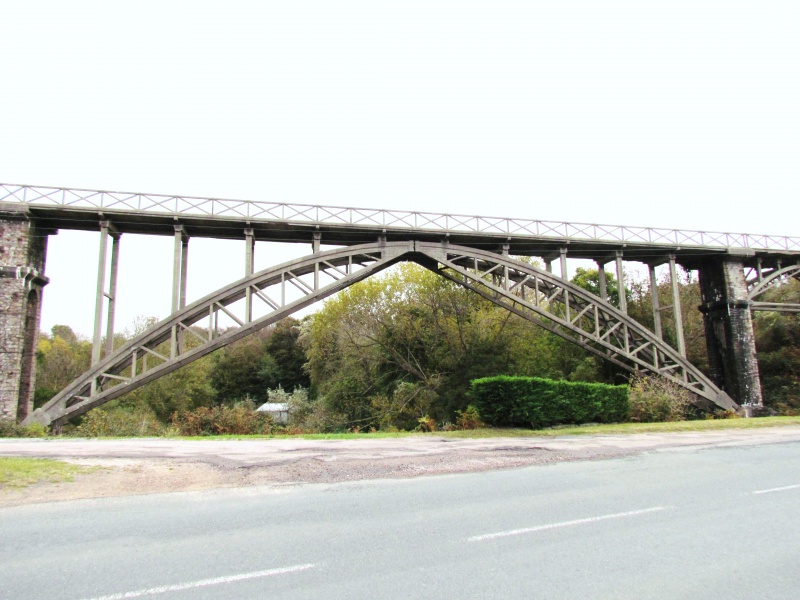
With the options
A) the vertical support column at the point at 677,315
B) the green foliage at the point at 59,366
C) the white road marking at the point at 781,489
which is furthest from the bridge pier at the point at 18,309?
the vertical support column at the point at 677,315

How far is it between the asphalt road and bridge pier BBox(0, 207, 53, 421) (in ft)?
46.0

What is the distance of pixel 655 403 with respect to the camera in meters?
22.8

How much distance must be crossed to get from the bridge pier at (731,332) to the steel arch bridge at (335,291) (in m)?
1.52

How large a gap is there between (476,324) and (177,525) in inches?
939

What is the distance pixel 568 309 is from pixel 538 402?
6.55 m

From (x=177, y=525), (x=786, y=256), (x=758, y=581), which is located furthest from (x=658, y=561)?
(x=786, y=256)

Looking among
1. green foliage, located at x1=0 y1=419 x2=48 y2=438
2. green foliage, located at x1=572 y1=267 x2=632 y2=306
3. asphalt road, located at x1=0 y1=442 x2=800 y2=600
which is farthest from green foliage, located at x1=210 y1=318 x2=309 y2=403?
asphalt road, located at x1=0 y1=442 x2=800 y2=600

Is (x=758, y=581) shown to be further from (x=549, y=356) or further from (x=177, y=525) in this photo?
(x=549, y=356)

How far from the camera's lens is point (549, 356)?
30.9 m

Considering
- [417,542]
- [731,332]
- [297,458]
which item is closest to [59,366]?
[297,458]

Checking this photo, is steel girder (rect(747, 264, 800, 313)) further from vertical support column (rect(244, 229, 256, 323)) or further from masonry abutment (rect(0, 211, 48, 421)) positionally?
masonry abutment (rect(0, 211, 48, 421))

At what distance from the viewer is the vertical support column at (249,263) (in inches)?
818

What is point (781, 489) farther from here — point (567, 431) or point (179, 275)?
point (179, 275)

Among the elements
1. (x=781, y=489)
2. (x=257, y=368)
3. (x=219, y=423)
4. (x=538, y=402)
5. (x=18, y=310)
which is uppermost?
(x=18, y=310)
